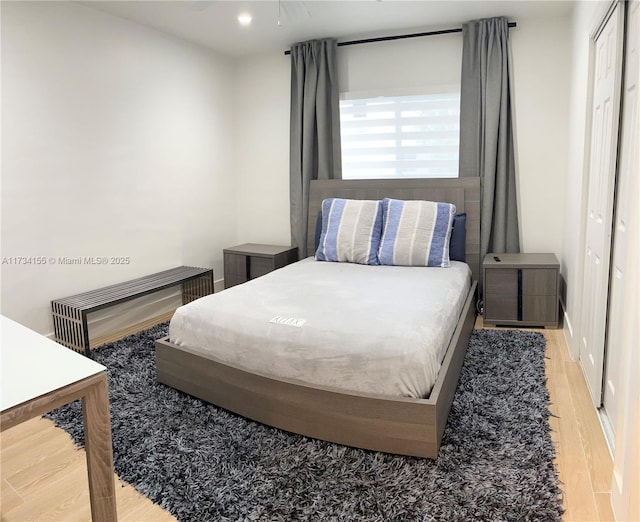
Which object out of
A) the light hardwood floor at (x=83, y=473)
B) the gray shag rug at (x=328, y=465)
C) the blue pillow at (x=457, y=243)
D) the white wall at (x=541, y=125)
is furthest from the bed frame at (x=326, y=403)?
the white wall at (x=541, y=125)

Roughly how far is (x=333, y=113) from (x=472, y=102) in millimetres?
1254

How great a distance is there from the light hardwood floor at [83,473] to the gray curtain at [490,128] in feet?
6.06

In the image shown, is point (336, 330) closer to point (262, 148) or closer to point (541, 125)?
point (541, 125)

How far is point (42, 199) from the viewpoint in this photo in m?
3.31

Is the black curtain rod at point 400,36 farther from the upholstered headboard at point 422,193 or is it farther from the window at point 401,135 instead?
the upholstered headboard at point 422,193

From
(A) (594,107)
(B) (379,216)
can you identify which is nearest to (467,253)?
(B) (379,216)

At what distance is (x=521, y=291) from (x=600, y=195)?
4.19 feet

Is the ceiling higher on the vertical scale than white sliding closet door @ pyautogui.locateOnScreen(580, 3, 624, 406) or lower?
higher

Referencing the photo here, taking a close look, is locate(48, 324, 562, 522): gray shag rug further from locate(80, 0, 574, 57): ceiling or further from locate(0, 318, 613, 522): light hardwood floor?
locate(80, 0, 574, 57): ceiling

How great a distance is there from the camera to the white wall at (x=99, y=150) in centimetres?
317

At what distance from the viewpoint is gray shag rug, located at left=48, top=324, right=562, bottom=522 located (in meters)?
1.76

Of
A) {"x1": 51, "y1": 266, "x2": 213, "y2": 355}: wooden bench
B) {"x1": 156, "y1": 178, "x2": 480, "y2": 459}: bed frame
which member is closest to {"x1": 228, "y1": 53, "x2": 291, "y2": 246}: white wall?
{"x1": 51, "y1": 266, "x2": 213, "y2": 355}: wooden bench

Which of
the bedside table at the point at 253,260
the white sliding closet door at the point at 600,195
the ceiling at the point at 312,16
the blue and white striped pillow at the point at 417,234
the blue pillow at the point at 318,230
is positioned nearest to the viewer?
the white sliding closet door at the point at 600,195

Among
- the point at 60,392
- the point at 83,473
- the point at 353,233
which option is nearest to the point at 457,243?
the point at 353,233
